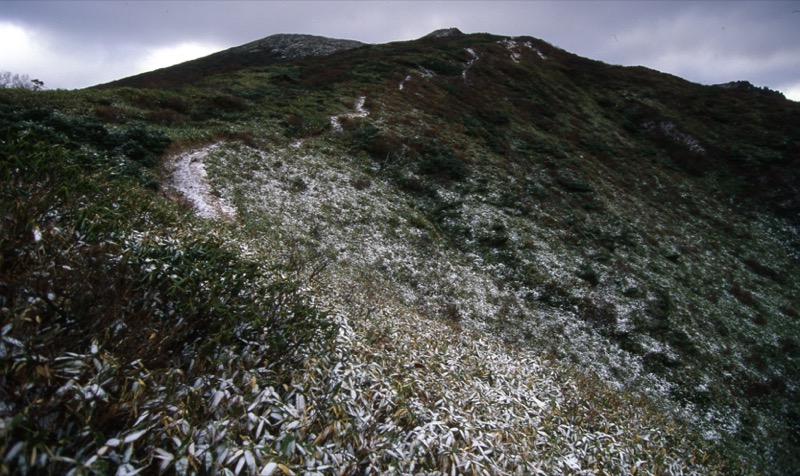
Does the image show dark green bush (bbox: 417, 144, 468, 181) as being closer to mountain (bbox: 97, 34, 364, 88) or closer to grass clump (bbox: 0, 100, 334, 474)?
grass clump (bbox: 0, 100, 334, 474)

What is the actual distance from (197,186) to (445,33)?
77380 mm

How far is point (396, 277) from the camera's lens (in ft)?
66.4

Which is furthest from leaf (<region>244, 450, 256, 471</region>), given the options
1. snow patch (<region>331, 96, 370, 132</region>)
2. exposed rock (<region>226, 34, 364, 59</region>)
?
exposed rock (<region>226, 34, 364, 59</region>)

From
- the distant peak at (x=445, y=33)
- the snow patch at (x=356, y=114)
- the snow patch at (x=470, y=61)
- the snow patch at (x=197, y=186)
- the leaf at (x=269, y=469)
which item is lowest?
the leaf at (x=269, y=469)

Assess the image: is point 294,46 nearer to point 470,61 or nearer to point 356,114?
point 470,61

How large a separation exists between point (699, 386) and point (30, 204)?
2464 centimetres

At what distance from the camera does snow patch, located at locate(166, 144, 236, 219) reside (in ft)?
61.0

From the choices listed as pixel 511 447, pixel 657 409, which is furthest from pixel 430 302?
pixel 511 447

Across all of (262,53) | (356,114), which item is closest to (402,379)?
(356,114)

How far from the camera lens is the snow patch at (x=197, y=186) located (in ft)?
61.0

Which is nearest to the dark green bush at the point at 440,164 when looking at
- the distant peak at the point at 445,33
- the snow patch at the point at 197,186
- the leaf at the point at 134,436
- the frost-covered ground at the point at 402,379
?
the frost-covered ground at the point at 402,379

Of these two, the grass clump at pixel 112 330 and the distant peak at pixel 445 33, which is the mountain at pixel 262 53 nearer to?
the distant peak at pixel 445 33

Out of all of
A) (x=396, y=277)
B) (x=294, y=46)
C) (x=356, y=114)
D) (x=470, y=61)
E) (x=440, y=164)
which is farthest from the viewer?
(x=294, y=46)

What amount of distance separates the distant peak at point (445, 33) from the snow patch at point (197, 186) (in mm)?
72468
